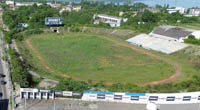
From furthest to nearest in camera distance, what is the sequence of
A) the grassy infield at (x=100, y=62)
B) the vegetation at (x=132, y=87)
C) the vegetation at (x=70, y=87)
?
the grassy infield at (x=100, y=62), the vegetation at (x=132, y=87), the vegetation at (x=70, y=87)

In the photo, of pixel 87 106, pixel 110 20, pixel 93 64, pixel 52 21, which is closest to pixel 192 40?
pixel 93 64

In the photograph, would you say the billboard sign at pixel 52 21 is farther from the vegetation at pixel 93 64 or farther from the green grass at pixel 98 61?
the green grass at pixel 98 61

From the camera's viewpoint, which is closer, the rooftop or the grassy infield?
the grassy infield

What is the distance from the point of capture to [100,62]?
3584cm

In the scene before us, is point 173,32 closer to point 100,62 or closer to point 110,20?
point 100,62

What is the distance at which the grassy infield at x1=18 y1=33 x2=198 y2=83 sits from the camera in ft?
99.4

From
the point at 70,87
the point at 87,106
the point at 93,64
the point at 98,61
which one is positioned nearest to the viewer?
the point at 87,106

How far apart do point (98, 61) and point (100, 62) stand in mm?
597

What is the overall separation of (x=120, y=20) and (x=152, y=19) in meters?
11.5

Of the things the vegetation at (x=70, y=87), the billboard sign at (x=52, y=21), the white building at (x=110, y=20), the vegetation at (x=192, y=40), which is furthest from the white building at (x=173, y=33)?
the vegetation at (x=70, y=87)

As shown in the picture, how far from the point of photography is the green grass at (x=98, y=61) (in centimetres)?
3033

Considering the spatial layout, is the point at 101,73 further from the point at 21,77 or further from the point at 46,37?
the point at 46,37

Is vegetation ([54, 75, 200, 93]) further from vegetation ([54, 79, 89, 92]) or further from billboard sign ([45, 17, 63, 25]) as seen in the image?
billboard sign ([45, 17, 63, 25])

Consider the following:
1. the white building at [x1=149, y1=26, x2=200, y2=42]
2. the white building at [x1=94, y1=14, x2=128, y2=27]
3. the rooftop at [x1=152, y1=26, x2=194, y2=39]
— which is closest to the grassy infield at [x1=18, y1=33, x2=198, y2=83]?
the white building at [x1=149, y1=26, x2=200, y2=42]
